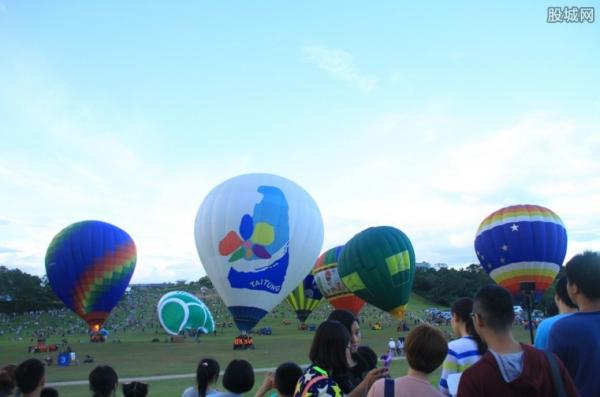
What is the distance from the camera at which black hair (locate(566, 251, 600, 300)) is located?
299 cm

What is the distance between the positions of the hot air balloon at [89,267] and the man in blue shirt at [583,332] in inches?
1052

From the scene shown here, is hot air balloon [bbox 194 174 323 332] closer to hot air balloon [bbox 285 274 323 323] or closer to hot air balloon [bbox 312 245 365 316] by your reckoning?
hot air balloon [bbox 312 245 365 316]

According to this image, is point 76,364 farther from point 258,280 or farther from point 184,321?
point 184,321

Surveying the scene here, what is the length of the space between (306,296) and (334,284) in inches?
280

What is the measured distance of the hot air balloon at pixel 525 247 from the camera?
18.9 metres

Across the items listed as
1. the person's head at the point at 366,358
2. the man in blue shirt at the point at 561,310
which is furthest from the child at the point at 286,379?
the man in blue shirt at the point at 561,310

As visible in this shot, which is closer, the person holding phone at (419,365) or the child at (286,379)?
the person holding phone at (419,365)

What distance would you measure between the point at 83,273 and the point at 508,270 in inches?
776

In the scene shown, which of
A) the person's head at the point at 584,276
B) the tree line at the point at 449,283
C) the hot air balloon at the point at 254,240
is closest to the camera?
the person's head at the point at 584,276

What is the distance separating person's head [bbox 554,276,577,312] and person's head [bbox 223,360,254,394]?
87.6 inches

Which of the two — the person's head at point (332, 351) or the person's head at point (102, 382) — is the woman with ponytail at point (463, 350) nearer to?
the person's head at point (332, 351)


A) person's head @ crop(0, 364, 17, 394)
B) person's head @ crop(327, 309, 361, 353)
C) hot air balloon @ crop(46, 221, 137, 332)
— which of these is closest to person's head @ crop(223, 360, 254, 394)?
person's head @ crop(327, 309, 361, 353)

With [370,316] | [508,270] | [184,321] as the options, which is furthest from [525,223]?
[370,316]

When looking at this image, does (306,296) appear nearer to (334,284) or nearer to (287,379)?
(334,284)
